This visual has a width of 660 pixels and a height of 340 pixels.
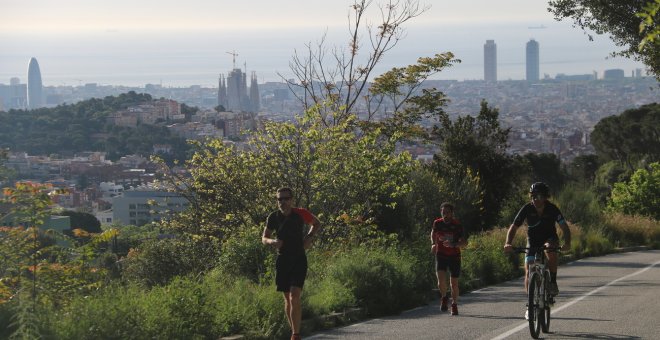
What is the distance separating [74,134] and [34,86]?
245 feet

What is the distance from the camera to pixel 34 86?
531 ft

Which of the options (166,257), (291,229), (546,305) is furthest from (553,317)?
(166,257)

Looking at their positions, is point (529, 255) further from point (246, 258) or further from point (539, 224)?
point (246, 258)

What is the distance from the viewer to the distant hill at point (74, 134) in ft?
269

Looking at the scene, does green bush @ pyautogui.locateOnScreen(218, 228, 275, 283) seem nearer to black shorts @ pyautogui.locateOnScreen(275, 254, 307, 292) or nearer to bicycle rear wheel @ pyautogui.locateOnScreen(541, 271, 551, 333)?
black shorts @ pyautogui.locateOnScreen(275, 254, 307, 292)

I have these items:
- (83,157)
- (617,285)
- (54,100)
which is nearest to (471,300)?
(617,285)

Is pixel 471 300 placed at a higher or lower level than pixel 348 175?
lower

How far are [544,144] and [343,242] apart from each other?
410 ft

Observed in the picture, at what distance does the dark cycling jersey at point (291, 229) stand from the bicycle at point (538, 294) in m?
2.56

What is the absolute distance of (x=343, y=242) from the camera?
64.1ft

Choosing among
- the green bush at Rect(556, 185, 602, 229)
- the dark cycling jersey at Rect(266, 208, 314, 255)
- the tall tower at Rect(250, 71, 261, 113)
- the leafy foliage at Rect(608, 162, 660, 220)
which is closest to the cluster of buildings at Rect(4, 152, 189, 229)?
the green bush at Rect(556, 185, 602, 229)

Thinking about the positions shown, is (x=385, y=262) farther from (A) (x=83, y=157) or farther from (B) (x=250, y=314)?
(A) (x=83, y=157)

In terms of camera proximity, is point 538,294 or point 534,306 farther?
point 538,294

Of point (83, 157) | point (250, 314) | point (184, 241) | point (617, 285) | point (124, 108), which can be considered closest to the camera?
point (250, 314)
